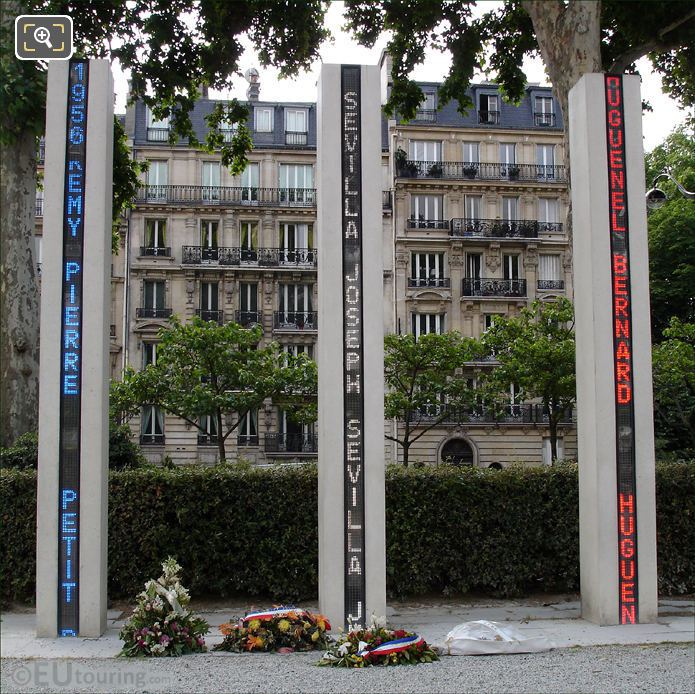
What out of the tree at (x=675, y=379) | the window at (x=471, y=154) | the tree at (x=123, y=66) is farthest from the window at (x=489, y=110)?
the tree at (x=123, y=66)

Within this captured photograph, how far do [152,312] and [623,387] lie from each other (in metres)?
36.4

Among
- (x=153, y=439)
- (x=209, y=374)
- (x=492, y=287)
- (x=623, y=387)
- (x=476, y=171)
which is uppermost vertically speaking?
(x=476, y=171)

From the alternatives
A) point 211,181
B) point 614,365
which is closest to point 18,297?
point 614,365

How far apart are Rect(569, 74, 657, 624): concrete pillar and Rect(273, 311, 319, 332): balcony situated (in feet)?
112

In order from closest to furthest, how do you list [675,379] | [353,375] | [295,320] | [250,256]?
[353,375]
[675,379]
[295,320]
[250,256]

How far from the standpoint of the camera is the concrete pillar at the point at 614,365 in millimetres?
10414

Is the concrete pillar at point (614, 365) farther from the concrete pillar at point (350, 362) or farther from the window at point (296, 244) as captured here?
the window at point (296, 244)

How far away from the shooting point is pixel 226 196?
45469 mm

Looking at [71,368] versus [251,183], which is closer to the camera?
[71,368]

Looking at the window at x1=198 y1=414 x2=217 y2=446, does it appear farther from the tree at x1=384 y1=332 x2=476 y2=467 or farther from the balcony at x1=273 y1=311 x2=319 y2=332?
the tree at x1=384 y1=332 x2=476 y2=467

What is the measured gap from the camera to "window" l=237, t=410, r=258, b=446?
43219 millimetres

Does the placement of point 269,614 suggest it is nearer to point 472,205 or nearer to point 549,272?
point 472,205

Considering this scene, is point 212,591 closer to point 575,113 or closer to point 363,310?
point 363,310

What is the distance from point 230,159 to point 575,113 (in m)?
12.2
